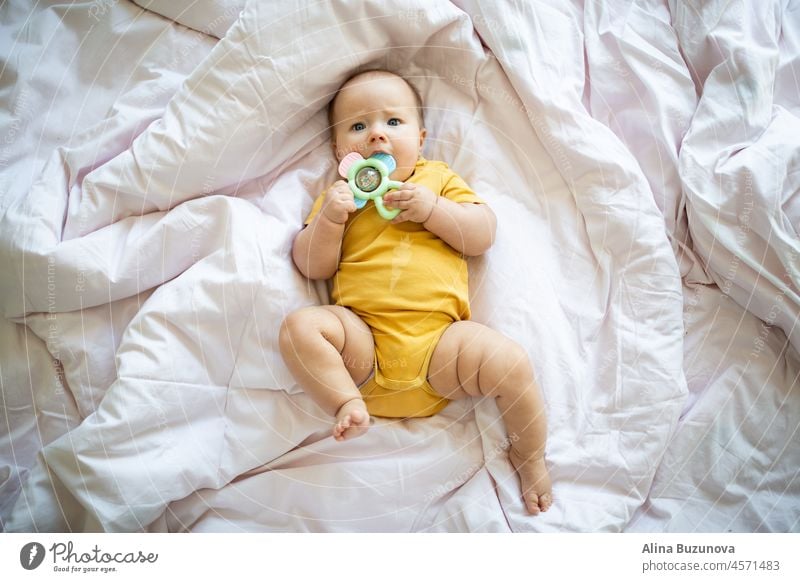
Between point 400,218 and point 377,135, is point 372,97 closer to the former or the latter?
point 377,135

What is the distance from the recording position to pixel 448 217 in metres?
0.76

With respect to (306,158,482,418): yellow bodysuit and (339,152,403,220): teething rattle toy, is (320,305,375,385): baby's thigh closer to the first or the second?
(306,158,482,418): yellow bodysuit

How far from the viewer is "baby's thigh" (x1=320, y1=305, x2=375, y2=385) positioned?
2.42 ft

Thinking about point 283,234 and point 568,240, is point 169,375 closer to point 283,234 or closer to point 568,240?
point 283,234

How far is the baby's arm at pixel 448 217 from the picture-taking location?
746mm

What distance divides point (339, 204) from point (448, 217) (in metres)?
0.13

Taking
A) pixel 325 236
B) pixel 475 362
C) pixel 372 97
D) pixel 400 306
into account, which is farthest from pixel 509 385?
pixel 372 97

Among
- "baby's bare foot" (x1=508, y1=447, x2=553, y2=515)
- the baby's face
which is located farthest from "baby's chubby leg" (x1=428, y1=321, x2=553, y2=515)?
the baby's face

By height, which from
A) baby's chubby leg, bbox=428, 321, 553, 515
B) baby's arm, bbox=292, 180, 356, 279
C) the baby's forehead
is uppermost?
the baby's forehead

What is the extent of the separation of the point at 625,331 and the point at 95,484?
64 centimetres

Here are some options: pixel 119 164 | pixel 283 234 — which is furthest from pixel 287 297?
pixel 119 164

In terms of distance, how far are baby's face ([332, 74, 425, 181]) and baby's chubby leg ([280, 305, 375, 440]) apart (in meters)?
0.21

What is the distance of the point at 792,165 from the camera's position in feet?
2.52

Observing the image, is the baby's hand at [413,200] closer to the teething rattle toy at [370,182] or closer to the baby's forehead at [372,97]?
the teething rattle toy at [370,182]
